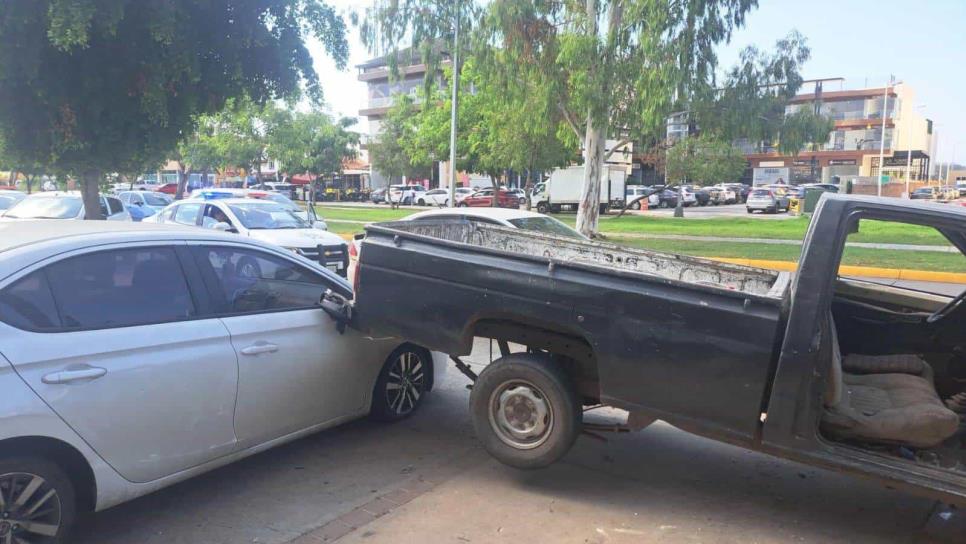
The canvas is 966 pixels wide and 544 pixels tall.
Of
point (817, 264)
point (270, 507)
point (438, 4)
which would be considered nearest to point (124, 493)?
point (270, 507)

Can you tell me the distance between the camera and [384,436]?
17.2ft

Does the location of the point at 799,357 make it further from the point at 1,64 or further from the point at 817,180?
the point at 817,180

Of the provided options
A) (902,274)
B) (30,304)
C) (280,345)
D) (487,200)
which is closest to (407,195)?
(487,200)

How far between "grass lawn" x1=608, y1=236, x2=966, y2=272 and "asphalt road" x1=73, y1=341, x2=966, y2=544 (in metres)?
10.8

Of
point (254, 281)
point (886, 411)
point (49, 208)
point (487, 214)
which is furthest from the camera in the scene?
point (49, 208)

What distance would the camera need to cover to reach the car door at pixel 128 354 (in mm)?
3303

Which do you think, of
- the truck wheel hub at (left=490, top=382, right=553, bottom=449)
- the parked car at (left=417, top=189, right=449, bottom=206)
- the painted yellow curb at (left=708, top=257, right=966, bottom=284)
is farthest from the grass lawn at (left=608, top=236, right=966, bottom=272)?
the parked car at (left=417, top=189, right=449, bottom=206)

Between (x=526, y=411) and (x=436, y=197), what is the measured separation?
152ft

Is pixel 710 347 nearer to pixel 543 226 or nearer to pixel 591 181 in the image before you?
pixel 543 226

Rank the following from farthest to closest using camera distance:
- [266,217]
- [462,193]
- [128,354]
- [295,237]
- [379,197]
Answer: [379,197]
[462,193]
[266,217]
[295,237]
[128,354]

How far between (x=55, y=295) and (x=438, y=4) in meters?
17.8

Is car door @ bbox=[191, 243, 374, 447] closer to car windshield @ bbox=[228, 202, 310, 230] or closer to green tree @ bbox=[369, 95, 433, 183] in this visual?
car windshield @ bbox=[228, 202, 310, 230]

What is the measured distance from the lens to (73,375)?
131 inches

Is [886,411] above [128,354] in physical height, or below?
below
